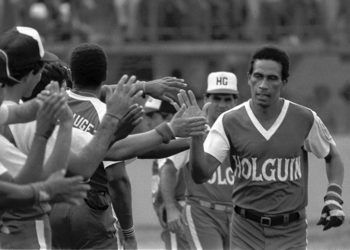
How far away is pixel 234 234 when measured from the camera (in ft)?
28.4

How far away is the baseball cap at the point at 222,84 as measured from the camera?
1116 centimetres

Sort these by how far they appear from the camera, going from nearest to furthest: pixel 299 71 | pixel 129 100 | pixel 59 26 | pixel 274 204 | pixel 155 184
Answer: pixel 129 100
pixel 274 204
pixel 155 184
pixel 59 26
pixel 299 71

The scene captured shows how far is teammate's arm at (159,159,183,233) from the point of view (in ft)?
35.7

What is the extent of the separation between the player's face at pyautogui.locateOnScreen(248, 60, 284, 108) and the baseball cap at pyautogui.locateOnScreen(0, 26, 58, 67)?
8.03ft

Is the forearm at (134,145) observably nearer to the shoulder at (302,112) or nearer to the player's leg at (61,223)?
the player's leg at (61,223)

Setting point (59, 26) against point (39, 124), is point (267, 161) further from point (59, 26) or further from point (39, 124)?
point (59, 26)

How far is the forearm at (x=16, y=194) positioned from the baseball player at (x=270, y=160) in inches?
90.8

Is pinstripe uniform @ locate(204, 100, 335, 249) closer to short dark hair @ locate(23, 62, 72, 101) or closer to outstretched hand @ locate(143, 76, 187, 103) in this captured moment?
outstretched hand @ locate(143, 76, 187, 103)

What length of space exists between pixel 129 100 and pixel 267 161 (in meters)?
2.07

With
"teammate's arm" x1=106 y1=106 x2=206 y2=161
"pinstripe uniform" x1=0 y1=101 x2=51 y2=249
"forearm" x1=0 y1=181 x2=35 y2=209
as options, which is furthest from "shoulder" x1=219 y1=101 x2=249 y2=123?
"forearm" x1=0 y1=181 x2=35 y2=209

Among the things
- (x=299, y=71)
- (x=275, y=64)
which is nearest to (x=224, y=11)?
(x=299, y=71)

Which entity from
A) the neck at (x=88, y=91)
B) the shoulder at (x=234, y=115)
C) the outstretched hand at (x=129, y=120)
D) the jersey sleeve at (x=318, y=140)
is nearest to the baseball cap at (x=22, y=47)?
the outstretched hand at (x=129, y=120)

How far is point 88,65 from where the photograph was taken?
8.16 meters

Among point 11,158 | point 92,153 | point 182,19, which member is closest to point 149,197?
point 182,19
